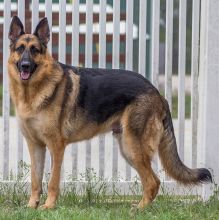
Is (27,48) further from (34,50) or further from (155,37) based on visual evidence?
(155,37)

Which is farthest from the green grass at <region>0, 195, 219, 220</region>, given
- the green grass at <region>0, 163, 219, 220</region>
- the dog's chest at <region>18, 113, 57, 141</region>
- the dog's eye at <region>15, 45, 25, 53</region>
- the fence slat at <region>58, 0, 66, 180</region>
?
the dog's eye at <region>15, 45, 25, 53</region>

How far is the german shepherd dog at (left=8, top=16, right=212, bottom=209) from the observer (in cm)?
652

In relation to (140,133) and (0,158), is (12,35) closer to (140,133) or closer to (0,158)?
(140,133)

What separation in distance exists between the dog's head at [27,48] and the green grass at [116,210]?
126 centimetres

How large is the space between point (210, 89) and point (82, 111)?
4.34 ft

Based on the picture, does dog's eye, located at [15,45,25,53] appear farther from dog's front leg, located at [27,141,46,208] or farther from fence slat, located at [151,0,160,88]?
fence slat, located at [151,0,160,88]

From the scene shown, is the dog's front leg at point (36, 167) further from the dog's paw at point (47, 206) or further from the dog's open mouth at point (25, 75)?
the dog's open mouth at point (25, 75)

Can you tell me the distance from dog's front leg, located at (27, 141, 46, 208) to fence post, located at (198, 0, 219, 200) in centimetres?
163

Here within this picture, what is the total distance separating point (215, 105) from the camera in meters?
7.02

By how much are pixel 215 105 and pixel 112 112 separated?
108 centimetres

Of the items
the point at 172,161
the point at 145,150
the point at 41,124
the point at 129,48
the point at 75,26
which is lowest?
the point at 172,161

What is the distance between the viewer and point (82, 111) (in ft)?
22.0


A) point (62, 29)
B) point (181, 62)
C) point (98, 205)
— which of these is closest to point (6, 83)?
point (62, 29)

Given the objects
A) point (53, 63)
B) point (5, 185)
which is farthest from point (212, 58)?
point (5, 185)
